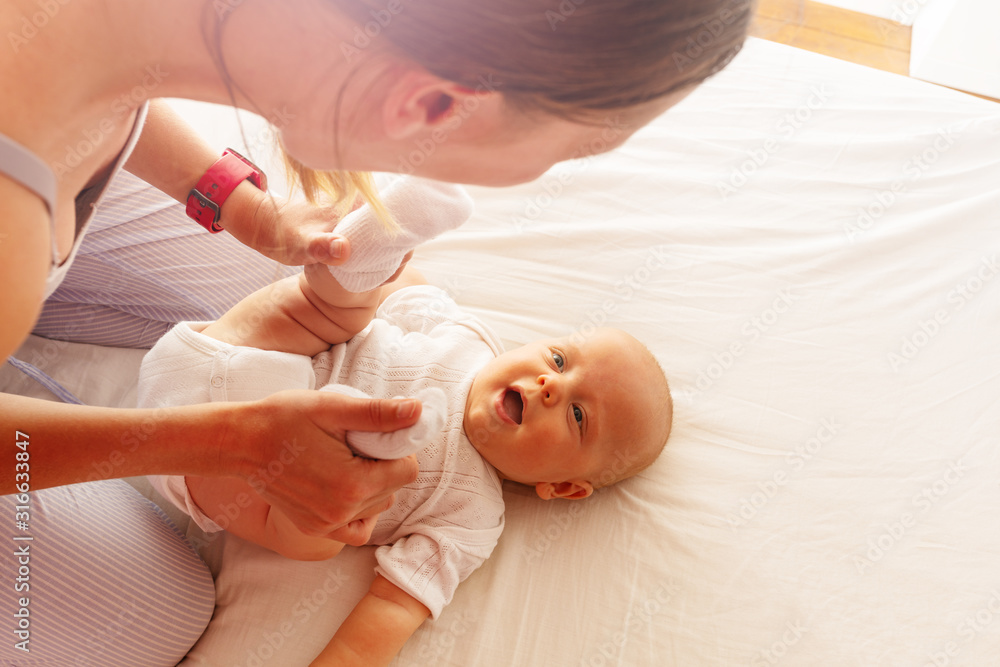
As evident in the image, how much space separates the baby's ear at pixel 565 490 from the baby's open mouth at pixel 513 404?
12 cm

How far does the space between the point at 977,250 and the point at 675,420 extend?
0.79m

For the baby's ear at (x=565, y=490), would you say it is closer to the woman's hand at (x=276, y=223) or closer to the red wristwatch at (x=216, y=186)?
the woman's hand at (x=276, y=223)

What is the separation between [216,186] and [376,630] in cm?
72

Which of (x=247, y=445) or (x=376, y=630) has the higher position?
(x=247, y=445)

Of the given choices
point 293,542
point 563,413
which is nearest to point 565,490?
point 563,413

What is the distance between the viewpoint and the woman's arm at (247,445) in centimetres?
75

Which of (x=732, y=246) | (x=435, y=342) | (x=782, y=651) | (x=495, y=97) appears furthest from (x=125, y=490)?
(x=732, y=246)

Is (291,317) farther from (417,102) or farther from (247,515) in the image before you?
(417,102)

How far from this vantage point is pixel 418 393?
1.02 metres

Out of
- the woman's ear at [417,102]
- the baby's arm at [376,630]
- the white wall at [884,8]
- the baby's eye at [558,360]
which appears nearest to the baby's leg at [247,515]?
the baby's arm at [376,630]

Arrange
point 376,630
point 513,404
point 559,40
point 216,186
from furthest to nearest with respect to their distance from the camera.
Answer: point 513,404 < point 216,186 < point 376,630 < point 559,40

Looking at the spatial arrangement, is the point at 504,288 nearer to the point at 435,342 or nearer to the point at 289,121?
the point at 435,342

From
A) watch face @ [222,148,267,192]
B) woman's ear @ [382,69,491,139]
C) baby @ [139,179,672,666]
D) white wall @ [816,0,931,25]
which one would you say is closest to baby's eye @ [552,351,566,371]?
baby @ [139,179,672,666]

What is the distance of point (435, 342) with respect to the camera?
4.05 feet
